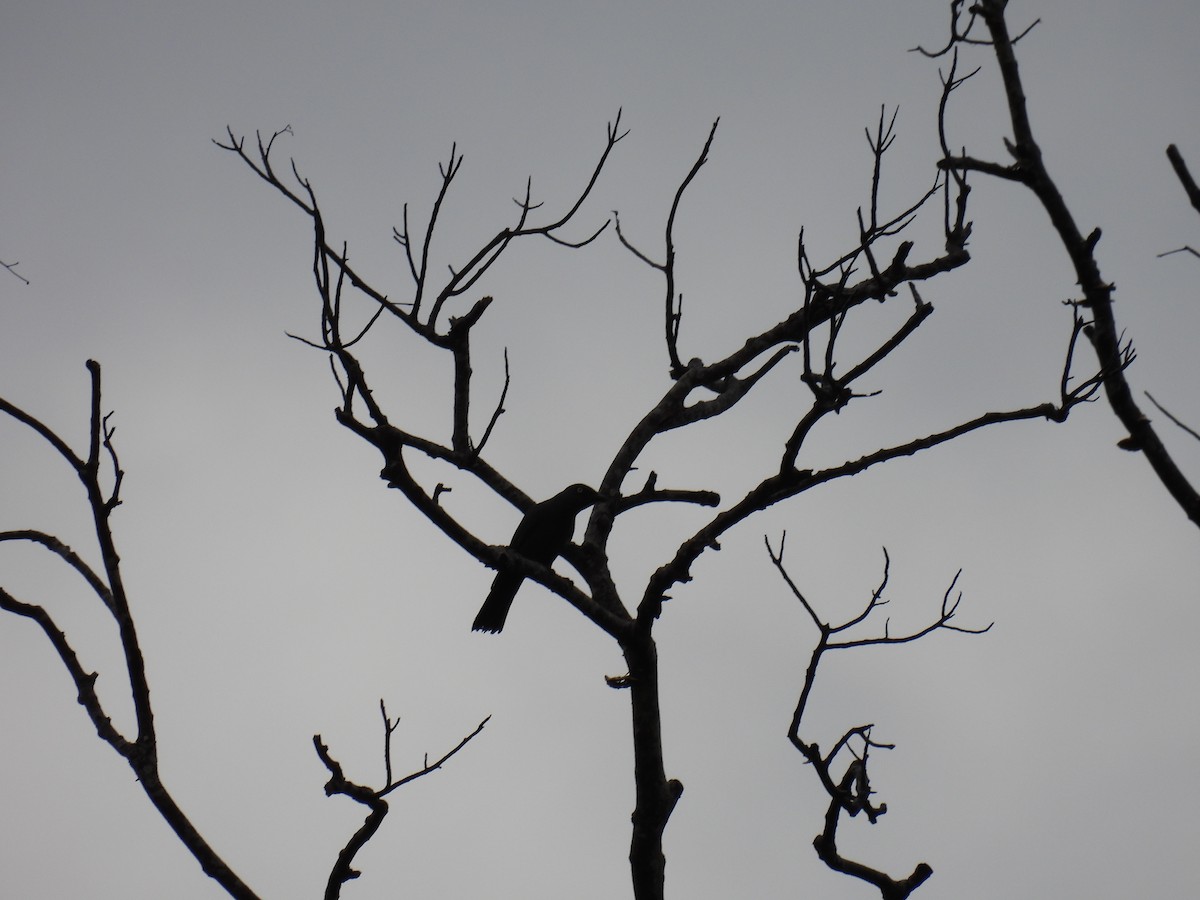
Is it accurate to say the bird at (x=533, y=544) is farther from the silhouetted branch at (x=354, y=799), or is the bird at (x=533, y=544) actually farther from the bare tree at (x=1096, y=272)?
the bare tree at (x=1096, y=272)

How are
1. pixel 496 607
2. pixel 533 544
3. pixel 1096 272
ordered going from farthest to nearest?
pixel 496 607 → pixel 533 544 → pixel 1096 272

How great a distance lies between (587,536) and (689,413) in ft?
2.77

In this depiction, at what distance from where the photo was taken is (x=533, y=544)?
18.2 feet

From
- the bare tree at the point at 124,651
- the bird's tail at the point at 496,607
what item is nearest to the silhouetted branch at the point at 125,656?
the bare tree at the point at 124,651

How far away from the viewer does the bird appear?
556cm

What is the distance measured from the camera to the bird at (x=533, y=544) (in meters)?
5.56

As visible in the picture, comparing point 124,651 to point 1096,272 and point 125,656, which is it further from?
point 1096,272

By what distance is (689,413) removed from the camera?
15.0ft

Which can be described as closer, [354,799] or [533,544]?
[354,799]

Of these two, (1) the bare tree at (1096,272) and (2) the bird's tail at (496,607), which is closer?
(1) the bare tree at (1096,272)

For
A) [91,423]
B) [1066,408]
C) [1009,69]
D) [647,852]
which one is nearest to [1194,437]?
[1009,69]

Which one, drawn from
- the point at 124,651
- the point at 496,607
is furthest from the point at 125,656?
the point at 496,607

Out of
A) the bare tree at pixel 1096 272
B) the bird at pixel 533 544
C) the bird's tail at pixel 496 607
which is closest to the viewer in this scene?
the bare tree at pixel 1096 272

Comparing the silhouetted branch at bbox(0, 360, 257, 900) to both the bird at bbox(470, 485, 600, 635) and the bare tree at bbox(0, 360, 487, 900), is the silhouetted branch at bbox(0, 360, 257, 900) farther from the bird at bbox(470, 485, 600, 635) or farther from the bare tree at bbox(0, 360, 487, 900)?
the bird at bbox(470, 485, 600, 635)
